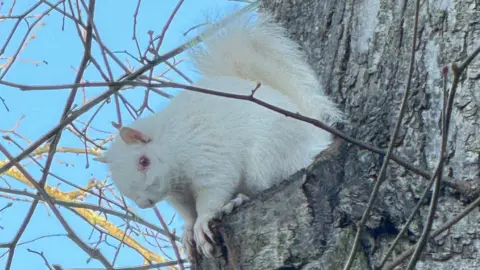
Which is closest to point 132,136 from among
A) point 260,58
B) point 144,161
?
point 144,161

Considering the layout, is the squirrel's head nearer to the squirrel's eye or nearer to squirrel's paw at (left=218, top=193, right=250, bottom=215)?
the squirrel's eye

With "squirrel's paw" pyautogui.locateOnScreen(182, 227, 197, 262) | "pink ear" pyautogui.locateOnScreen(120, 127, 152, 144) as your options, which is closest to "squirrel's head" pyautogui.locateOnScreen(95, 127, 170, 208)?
"pink ear" pyautogui.locateOnScreen(120, 127, 152, 144)

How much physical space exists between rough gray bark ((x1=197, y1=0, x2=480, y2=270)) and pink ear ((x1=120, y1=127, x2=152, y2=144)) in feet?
1.62

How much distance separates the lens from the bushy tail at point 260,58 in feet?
6.13

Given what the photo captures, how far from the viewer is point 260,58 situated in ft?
6.59

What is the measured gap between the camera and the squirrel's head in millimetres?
1905

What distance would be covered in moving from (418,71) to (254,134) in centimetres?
47

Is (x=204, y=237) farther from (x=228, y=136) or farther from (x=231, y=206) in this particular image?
(x=228, y=136)

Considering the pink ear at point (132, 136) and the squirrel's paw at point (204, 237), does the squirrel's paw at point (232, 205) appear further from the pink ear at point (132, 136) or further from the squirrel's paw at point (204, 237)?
the pink ear at point (132, 136)

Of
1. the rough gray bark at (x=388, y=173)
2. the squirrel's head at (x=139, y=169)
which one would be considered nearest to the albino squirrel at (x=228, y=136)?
the squirrel's head at (x=139, y=169)

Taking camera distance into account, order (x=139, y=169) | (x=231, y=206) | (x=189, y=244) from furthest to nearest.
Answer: (x=139, y=169) → (x=189, y=244) → (x=231, y=206)

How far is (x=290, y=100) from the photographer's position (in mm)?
1911

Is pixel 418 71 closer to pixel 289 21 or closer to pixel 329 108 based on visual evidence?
pixel 329 108

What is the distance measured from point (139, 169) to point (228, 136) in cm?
26
